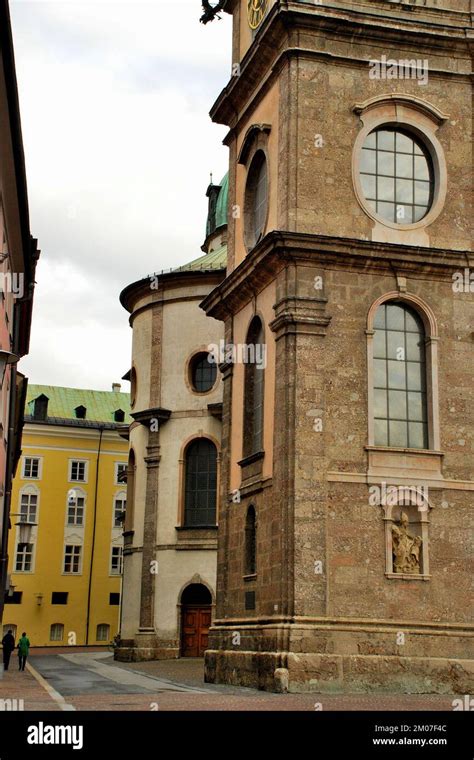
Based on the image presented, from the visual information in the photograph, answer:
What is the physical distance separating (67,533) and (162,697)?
50.3m

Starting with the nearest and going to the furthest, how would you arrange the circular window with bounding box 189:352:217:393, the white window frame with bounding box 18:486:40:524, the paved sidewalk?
1. the paved sidewalk
2. the circular window with bounding box 189:352:217:393
3. the white window frame with bounding box 18:486:40:524

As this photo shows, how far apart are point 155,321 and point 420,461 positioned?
20.8m

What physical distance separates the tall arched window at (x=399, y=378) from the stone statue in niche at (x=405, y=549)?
6.56ft

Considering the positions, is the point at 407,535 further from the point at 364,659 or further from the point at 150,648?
the point at 150,648

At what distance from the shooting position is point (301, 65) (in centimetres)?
2522

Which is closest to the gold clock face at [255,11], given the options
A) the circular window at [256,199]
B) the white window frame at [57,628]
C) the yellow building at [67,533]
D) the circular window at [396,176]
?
the circular window at [256,199]

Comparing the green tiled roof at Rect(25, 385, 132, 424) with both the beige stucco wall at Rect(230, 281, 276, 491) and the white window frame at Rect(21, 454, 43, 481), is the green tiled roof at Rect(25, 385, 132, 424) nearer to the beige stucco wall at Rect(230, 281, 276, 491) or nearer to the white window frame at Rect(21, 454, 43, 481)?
the white window frame at Rect(21, 454, 43, 481)

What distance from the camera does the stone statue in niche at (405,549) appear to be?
76.0ft

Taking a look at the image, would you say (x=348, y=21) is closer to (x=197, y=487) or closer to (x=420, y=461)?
(x=420, y=461)

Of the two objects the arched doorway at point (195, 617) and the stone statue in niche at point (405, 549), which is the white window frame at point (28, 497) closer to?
the arched doorway at point (195, 617)

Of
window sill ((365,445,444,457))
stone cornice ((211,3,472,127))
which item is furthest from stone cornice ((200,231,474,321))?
stone cornice ((211,3,472,127))

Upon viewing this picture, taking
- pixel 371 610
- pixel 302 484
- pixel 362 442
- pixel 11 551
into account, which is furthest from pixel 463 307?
pixel 11 551

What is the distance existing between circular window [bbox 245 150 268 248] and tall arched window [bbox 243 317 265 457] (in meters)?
2.72

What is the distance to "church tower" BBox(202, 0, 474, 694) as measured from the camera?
74.4 ft
